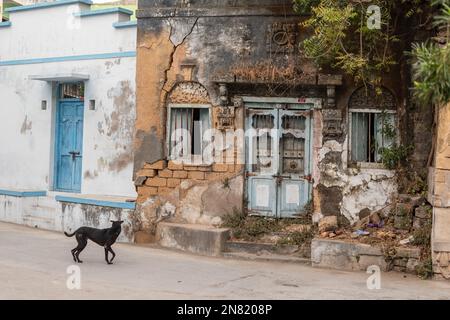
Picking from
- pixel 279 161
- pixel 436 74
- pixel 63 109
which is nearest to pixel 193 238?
pixel 279 161

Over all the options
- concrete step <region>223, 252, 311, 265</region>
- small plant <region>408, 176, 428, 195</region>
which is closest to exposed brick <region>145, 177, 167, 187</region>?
concrete step <region>223, 252, 311, 265</region>

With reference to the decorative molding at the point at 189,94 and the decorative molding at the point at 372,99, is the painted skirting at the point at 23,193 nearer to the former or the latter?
the decorative molding at the point at 189,94

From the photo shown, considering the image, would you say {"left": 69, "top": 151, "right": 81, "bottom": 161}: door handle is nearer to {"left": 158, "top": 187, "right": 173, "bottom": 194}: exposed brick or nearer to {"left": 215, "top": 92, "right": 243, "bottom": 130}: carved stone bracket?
{"left": 158, "top": 187, "right": 173, "bottom": 194}: exposed brick

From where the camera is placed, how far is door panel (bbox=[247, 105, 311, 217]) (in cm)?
1043

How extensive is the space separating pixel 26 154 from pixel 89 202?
3.97 meters

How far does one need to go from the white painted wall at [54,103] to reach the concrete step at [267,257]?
387cm

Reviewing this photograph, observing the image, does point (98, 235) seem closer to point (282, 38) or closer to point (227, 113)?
point (227, 113)

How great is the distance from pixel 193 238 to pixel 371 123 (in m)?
3.45

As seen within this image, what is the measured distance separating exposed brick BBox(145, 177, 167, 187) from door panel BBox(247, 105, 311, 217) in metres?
1.50

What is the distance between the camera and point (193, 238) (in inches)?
402

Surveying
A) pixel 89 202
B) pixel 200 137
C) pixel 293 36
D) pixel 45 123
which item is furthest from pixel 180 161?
pixel 45 123

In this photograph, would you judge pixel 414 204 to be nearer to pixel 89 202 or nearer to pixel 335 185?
pixel 335 185

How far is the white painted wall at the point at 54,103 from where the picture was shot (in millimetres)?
13258

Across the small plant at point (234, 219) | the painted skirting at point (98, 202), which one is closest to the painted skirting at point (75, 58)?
the painted skirting at point (98, 202)
